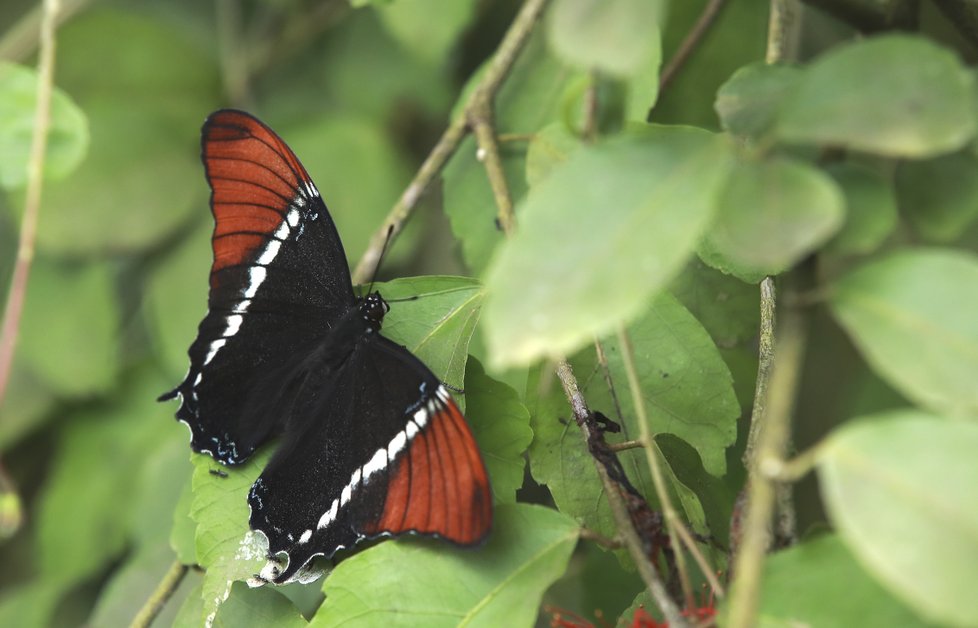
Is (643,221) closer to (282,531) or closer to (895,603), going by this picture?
(895,603)

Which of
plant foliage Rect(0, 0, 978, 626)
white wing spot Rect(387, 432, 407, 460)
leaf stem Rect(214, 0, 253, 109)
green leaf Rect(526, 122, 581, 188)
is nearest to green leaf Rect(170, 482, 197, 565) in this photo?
plant foliage Rect(0, 0, 978, 626)

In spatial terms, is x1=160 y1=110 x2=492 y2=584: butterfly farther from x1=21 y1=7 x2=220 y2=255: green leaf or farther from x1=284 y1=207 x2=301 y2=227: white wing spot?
x1=21 y1=7 x2=220 y2=255: green leaf

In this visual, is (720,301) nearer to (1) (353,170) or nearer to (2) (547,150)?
(2) (547,150)

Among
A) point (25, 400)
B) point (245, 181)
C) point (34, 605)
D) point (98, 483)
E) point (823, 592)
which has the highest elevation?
point (245, 181)

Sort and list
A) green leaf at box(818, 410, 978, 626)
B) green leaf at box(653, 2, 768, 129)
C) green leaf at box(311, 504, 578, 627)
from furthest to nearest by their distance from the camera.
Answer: green leaf at box(653, 2, 768, 129) < green leaf at box(311, 504, 578, 627) < green leaf at box(818, 410, 978, 626)

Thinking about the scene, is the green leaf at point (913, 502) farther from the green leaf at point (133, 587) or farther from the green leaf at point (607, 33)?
the green leaf at point (133, 587)

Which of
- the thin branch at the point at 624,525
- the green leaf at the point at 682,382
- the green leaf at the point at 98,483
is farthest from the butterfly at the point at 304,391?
the green leaf at the point at 98,483

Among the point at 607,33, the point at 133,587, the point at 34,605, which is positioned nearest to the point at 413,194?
the point at 607,33
